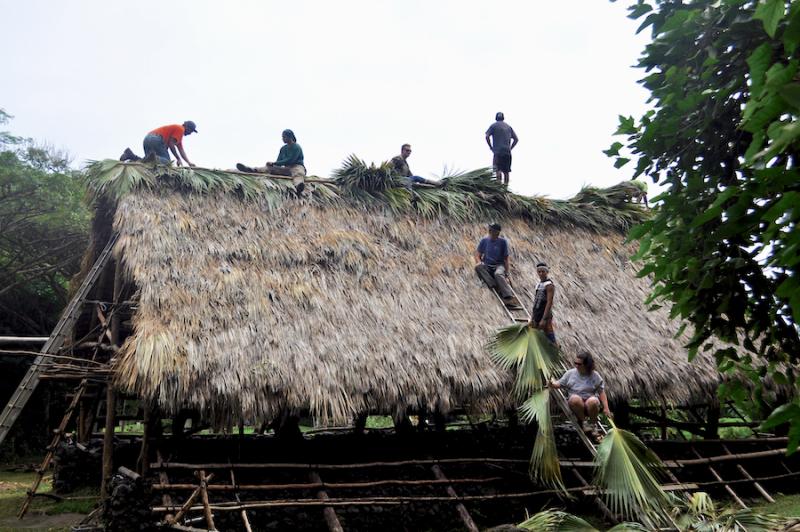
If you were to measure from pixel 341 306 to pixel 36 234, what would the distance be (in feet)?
31.8

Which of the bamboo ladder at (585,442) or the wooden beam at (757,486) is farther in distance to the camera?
the wooden beam at (757,486)

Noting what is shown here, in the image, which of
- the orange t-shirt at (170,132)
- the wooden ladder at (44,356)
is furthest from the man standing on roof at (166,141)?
the wooden ladder at (44,356)

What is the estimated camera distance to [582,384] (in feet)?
18.6

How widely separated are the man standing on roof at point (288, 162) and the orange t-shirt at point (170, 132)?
84 centimetres

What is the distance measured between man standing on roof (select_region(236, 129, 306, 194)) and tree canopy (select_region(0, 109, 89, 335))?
6124 millimetres

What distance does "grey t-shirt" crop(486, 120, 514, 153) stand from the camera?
9766mm

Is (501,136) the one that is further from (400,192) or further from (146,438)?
(146,438)

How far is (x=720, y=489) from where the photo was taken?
22.3 feet

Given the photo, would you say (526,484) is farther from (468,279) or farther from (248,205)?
(248,205)

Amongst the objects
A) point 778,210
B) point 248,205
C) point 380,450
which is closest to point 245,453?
point 380,450

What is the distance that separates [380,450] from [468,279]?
2.30m

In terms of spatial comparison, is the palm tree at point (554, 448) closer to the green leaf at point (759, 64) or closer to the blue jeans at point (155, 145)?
the green leaf at point (759, 64)

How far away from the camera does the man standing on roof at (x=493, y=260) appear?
7367 mm

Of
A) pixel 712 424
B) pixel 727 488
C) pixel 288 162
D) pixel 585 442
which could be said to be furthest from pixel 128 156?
pixel 712 424
